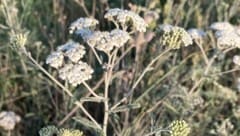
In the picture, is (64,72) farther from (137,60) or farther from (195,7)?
(195,7)

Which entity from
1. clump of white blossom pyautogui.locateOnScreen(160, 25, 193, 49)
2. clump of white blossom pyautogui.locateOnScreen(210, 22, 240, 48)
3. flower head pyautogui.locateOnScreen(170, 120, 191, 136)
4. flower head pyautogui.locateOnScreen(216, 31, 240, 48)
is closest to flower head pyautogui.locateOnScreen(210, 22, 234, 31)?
clump of white blossom pyautogui.locateOnScreen(210, 22, 240, 48)

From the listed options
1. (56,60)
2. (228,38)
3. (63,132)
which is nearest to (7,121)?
(56,60)

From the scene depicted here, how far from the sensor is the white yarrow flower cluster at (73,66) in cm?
219

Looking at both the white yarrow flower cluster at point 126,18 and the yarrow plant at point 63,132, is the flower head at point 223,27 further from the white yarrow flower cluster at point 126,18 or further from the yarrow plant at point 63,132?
the yarrow plant at point 63,132

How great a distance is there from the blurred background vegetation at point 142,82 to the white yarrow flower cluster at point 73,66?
656 millimetres

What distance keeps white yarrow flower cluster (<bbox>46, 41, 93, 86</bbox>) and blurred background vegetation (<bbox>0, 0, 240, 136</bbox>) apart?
66 centimetres

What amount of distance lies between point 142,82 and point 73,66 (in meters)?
1.04

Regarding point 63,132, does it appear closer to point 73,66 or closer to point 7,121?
point 73,66

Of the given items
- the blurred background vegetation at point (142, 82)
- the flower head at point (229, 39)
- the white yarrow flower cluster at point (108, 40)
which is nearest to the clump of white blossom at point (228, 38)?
the flower head at point (229, 39)

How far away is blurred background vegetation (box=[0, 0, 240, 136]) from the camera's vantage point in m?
3.05

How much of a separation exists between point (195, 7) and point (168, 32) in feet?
4.04

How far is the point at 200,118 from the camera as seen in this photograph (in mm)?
3188

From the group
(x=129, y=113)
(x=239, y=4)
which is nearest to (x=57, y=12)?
(x=129, y=113)

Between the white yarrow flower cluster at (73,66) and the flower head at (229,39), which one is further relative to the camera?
the flower head at (229,39)
